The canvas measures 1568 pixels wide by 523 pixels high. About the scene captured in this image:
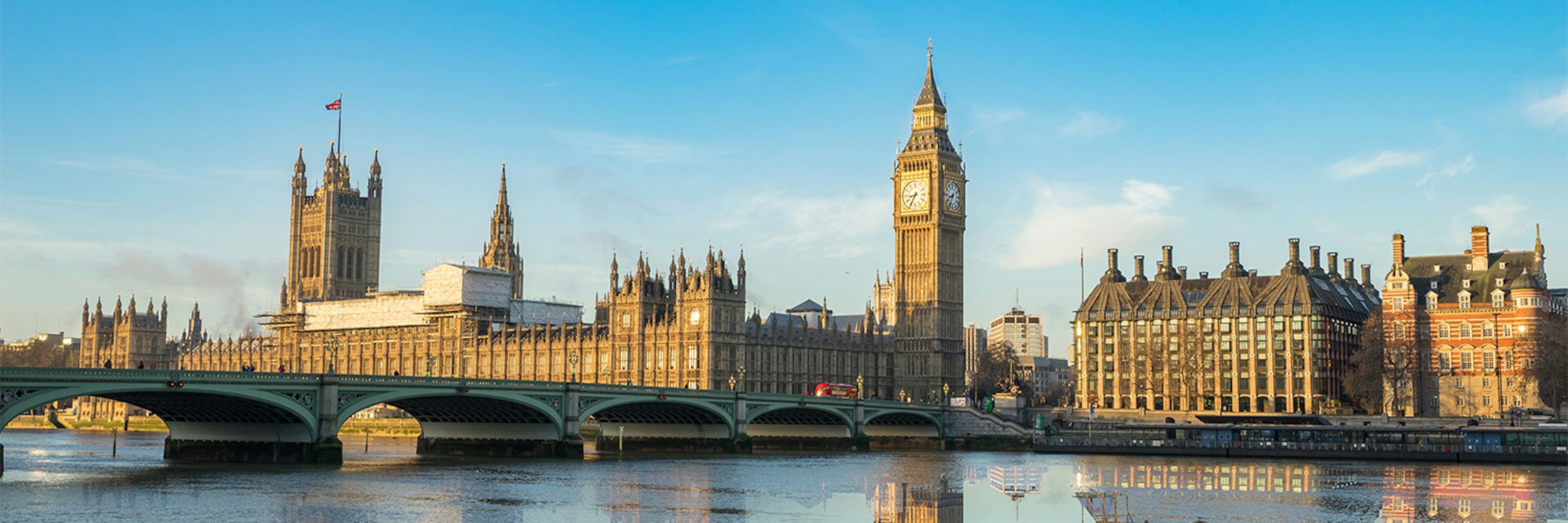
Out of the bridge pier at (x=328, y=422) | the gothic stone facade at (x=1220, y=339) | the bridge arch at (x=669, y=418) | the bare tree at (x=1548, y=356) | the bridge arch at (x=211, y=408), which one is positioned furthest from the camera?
the gothic stone facade at (x=1220, y=339)

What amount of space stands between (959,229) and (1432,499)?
10406 cm

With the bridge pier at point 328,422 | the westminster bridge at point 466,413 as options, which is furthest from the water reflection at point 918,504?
the bridge pier at point 328,422

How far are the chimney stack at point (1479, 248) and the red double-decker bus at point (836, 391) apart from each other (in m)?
54.5

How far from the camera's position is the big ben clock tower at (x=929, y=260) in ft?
539

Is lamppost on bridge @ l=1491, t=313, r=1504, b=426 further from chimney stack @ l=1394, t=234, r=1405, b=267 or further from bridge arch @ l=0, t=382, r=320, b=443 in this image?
bridge arch @ l=0, t=382, r=320, b=443

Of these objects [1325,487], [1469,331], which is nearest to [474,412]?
[1325,487]

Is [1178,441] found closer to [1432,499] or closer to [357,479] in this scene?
[1432,499]

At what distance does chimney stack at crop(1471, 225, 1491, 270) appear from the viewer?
139m

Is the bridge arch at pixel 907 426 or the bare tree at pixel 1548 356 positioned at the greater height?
the bare tree at pixel 1548 356

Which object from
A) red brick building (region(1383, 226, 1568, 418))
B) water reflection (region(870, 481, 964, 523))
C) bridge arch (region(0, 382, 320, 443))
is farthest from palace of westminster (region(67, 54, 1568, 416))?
water reflection (region(870, 481, 964, 523))

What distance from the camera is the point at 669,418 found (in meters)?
112

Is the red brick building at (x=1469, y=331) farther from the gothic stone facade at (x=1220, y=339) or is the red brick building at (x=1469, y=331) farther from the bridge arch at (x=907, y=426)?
the bridge arch at (x=907, y=426)

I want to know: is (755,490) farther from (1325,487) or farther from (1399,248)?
(1399,248)

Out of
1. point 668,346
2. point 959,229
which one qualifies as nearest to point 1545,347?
point 959,229
